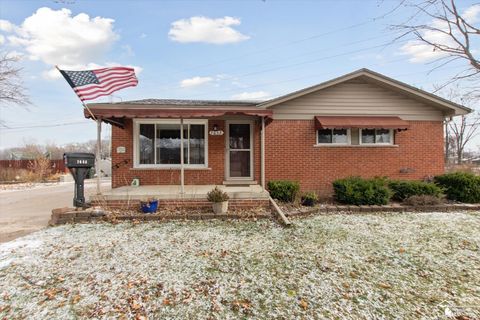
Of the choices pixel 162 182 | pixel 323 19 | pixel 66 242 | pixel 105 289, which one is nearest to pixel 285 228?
pixel 105 289

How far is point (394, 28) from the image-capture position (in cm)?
704

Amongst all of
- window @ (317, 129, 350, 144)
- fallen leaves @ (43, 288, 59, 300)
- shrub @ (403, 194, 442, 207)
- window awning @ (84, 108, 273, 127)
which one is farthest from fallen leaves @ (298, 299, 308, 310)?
window @ (317, 129, 350, 144)

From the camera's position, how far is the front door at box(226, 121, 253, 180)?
9.12 meters

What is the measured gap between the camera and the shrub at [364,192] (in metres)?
7.30

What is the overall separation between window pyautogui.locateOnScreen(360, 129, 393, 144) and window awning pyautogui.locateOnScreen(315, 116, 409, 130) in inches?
19.6

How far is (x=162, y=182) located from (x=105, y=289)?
222 inches

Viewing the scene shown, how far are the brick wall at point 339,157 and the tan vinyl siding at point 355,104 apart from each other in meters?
0.31

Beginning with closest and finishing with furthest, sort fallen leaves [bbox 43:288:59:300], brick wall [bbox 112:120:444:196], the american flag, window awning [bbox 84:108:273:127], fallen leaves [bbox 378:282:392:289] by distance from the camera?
fallen leaves [bbox 43:288:59:300] < fallen leaves [bbox 378:282:392:289] < the american flag < window awning [bbox 84:108:273:127] < brick wall [bbox 112:120:444:196]

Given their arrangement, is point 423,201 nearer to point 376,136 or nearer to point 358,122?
point 376,136

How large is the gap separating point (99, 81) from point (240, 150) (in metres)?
4.66

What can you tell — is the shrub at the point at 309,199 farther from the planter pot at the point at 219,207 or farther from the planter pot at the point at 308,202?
the planter pot at the point at 219,207

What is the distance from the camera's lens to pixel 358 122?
859cm

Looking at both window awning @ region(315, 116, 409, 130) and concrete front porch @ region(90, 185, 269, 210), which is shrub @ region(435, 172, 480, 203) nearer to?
window awning @ region(315, 116, 409, 130)

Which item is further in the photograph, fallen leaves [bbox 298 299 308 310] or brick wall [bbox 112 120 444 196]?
brick wall [bbox 112 120 444 196]
